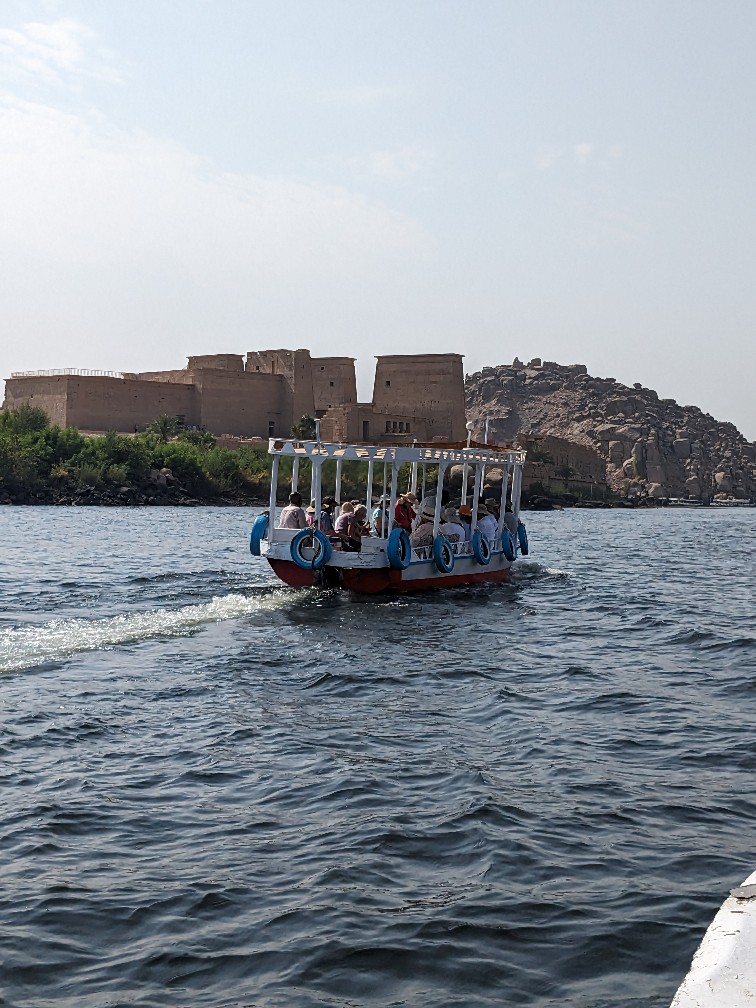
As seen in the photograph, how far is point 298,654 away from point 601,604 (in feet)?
26.4

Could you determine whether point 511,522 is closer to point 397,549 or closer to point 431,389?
point 397,549

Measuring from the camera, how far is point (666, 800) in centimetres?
773

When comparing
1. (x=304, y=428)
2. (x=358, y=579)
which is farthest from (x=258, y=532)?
(x=304, y=428)

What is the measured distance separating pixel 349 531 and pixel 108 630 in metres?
5.47

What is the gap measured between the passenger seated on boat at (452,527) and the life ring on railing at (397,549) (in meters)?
1.63

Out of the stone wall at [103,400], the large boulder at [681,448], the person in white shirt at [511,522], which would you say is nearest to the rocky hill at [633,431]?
the large boulder at [681,448]

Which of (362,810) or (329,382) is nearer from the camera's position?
(362,810)

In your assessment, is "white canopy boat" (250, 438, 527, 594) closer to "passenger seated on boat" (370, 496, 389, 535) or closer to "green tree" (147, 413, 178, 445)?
"passenger seated on boat" (370, 496, 389, 535)

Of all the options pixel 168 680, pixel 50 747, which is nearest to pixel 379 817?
pixel 50 747

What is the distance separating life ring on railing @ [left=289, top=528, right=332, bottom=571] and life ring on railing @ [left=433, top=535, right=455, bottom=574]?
2250 millimetres

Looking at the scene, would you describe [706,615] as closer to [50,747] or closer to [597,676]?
[597,676]

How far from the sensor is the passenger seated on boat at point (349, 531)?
19203mm

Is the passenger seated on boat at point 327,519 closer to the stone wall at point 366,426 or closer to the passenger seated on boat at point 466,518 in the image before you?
the passenger seated on boat at point 466,518

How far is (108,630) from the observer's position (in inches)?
578
